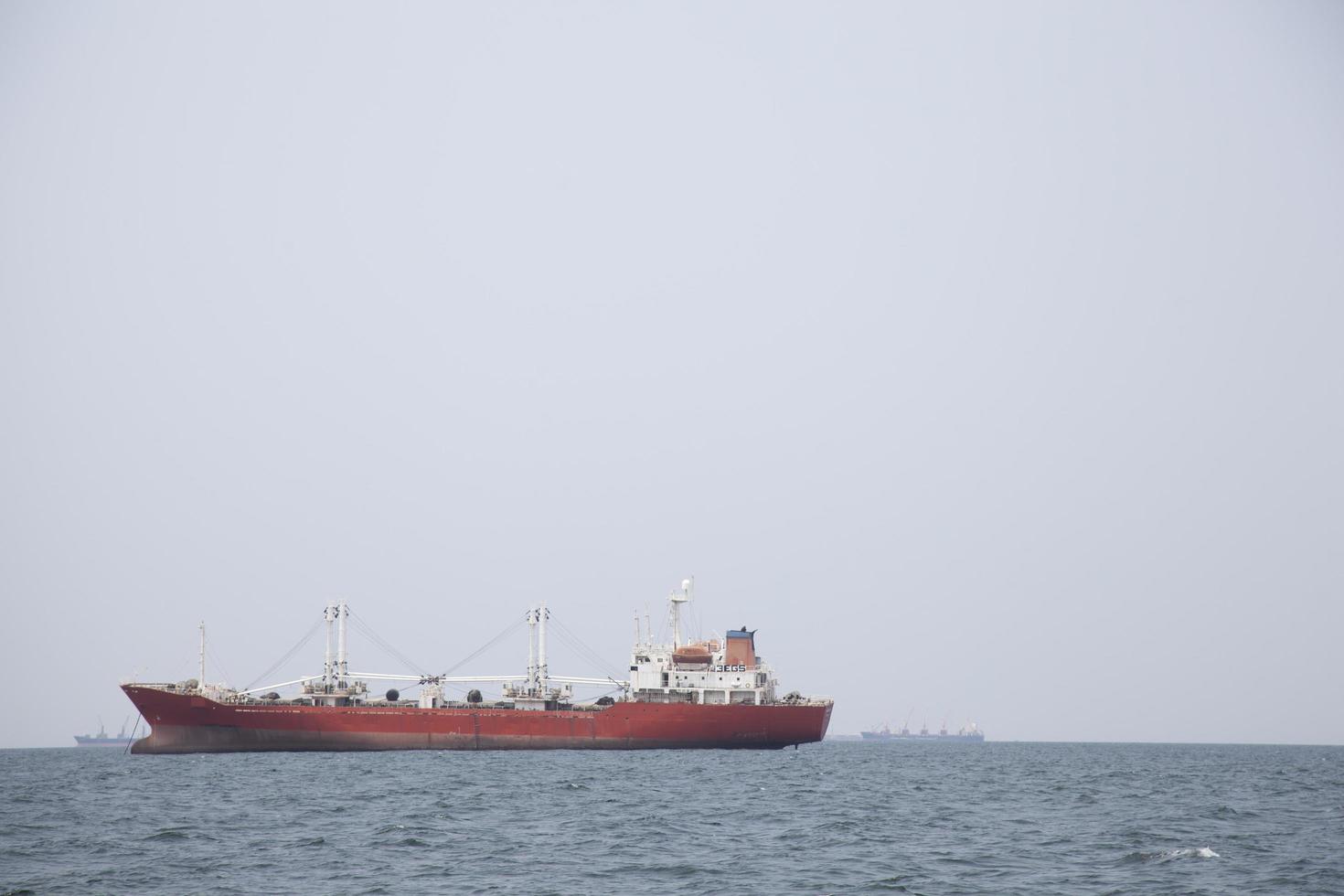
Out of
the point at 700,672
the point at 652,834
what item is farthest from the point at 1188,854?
the point at 700,672

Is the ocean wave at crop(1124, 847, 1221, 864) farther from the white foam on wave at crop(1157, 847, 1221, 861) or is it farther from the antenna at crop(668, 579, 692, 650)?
the antenna at crop(668, 579, 692, 650)

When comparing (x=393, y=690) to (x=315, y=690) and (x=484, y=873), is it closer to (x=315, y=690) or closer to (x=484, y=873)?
(x=315, y=690)

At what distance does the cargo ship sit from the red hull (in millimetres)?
70

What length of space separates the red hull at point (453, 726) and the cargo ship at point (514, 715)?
70mm

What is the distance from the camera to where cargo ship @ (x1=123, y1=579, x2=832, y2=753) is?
304ft

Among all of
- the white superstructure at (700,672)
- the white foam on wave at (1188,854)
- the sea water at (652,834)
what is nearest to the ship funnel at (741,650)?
the white superstructure at (700,672)

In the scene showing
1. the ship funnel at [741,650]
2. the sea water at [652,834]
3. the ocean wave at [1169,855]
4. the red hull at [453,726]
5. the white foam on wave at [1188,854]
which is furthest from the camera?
the ship funnel at [741,650]

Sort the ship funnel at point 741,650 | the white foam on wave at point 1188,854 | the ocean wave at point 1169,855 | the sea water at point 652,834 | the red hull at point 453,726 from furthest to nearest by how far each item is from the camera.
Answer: the ship funnel at point 741,650
the red hull at point 453,726
the white foam on wave at point 1188,854
the ocean wave at point 1169,855
the sea water at point 652,834

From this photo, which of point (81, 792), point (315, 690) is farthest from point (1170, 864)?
point (315, 690)

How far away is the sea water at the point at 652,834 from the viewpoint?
112ft

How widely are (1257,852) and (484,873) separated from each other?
2499cm

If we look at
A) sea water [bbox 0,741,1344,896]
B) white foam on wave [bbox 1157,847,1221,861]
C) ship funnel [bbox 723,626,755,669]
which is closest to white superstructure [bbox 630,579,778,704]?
ship funnel [bbox 723,626,755,669]

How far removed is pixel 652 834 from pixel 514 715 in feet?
173

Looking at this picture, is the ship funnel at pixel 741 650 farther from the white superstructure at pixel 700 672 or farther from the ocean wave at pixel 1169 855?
the ocean wave at pixel 1169 855
